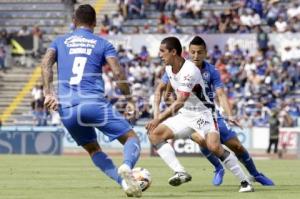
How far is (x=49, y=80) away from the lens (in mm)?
13297

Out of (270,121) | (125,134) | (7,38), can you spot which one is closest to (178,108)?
(125,134)

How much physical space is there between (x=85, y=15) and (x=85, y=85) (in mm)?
932

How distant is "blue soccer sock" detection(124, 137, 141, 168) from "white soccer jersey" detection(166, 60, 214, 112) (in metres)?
1.70

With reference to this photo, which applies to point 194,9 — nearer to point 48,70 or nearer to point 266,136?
point 266,136

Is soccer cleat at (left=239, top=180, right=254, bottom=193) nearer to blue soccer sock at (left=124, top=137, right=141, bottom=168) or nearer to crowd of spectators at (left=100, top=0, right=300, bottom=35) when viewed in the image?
blue soccer sock at (left=124, top=137, right=141, bottom=168)

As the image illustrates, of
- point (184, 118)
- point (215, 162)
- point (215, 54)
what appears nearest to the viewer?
point (184, 118)

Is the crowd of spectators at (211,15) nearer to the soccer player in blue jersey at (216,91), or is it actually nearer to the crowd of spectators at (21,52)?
the crowd of spectators at (21,52)

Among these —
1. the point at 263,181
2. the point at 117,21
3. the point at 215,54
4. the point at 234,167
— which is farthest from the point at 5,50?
the point at 234,167

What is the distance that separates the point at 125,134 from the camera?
13219 mm

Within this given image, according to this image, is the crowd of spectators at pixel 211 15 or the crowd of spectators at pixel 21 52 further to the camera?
the crowd of spectators at pixel 21 52

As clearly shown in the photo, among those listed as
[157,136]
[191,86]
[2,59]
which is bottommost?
[2,59]

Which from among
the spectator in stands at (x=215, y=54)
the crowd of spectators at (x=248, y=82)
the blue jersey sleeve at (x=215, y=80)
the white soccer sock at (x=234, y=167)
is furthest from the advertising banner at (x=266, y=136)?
the white soccer sock at (x=234, y=167)

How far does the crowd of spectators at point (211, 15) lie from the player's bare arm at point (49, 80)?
27.2 metres

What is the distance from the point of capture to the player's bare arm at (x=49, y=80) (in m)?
13.0
